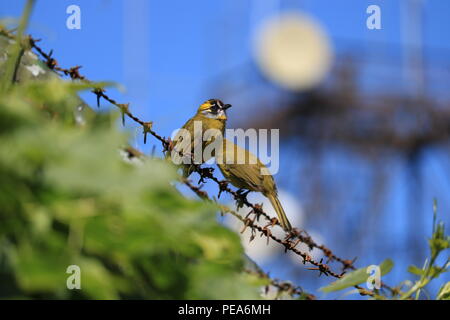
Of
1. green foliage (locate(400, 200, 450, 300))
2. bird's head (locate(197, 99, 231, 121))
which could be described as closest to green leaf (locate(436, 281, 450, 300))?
green foliage (locate(400, 200, 450, 300))

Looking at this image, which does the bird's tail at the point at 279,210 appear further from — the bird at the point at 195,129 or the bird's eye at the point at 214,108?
the bird's eye at the point at 214,108

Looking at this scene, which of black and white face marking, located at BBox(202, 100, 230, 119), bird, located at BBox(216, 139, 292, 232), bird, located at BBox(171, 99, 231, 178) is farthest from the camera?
black and white face marking, located at BBox(202, 100, 230, 119)

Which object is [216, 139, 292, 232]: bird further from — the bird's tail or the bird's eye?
the bird's eye

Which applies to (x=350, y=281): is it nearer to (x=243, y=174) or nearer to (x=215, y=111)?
(x=243, y=174)

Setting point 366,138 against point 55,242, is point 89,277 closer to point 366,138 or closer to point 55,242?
point 55,242

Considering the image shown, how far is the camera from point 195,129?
5793 millimetres

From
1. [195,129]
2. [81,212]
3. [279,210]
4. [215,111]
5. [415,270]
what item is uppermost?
[215,111]

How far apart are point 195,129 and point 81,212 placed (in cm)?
498

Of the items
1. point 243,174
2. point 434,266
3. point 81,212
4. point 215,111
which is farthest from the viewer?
point 215,111

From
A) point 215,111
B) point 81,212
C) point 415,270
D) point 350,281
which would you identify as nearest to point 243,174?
point 215,111

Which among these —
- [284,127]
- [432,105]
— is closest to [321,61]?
[284,127]

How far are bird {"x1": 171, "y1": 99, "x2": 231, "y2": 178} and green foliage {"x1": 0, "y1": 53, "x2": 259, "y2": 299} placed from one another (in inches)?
116

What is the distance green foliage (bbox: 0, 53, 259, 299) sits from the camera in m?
0.79

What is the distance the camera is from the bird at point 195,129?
416cm
